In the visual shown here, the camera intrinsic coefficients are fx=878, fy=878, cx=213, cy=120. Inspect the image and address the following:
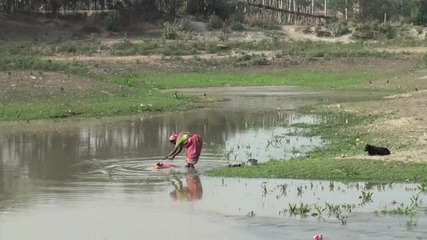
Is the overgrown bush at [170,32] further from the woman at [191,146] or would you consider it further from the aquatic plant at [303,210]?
the aquatic plant at [303,210]

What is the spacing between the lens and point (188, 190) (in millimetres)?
15703

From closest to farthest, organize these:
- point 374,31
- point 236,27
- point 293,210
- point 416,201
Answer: point 293,210 → point 416,201 → point 236,27 → point 374,31

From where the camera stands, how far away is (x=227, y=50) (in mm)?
54656

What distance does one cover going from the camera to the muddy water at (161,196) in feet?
40.5

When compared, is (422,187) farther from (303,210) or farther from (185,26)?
(185,26)

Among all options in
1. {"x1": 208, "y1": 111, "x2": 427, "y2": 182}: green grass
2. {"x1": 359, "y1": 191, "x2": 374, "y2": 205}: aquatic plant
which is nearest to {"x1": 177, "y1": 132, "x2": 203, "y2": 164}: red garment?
{"x1": 208, "y1": 111, "x2": 427, "y2": 182}: green grass

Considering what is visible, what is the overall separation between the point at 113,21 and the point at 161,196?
47.3 metres

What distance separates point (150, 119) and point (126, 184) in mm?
11725

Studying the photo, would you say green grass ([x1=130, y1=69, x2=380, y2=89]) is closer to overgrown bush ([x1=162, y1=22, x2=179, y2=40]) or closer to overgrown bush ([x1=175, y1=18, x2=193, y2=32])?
overgrown bush ([x1=162, y1=22, x2=179, y2=40])

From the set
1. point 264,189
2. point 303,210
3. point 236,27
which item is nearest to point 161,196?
point 264,189

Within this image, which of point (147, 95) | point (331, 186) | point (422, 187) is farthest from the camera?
point (147, 95)

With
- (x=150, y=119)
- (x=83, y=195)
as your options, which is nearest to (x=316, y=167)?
(x=83, y=195)

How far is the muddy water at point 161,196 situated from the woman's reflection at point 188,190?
0.06 ft

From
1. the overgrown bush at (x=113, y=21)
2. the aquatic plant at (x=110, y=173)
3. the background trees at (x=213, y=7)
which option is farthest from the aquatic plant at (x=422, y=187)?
the background trees at (x=213, y=7)
